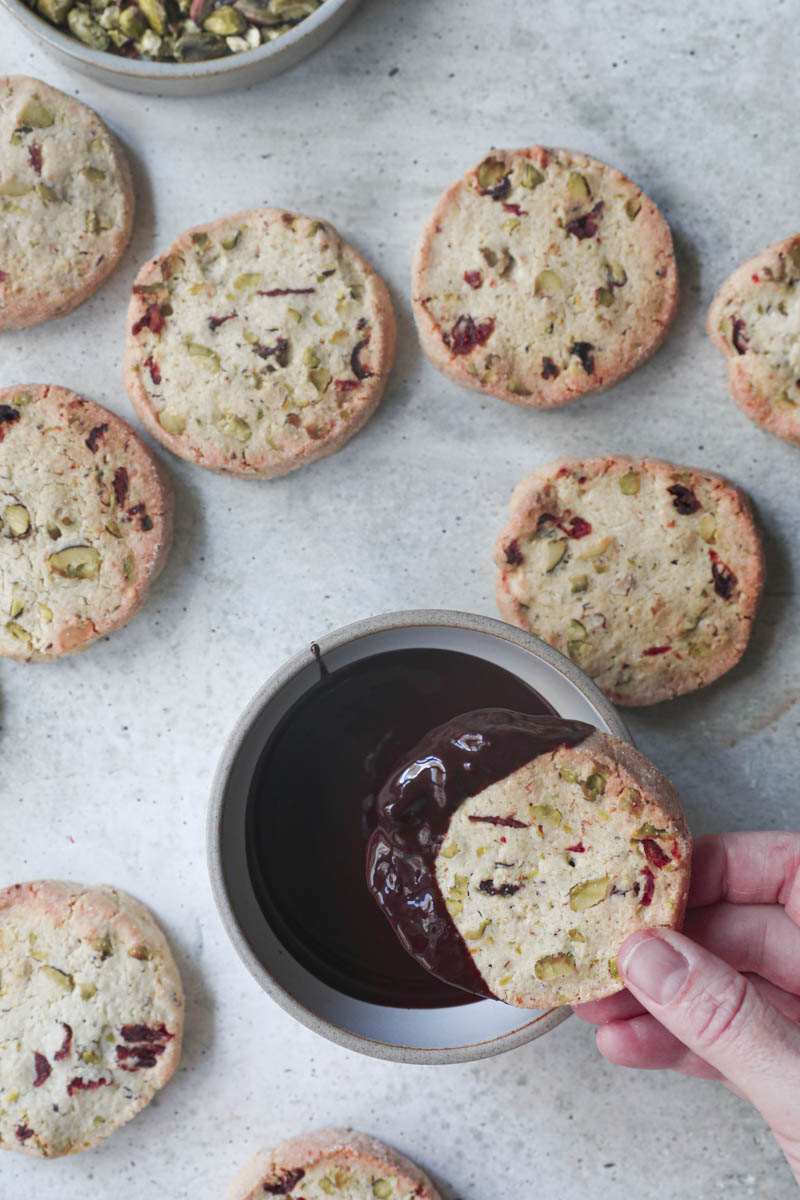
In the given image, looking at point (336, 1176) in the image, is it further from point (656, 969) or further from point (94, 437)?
point (94, 437)

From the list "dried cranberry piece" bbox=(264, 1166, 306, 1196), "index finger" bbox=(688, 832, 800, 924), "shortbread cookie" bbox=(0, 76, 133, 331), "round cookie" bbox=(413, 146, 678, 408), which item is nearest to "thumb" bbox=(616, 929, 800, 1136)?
"index finger" bbox=(688, 832, 800, 924)

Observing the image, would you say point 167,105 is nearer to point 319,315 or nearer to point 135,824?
point 319,315

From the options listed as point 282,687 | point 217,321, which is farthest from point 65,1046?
point 217,321

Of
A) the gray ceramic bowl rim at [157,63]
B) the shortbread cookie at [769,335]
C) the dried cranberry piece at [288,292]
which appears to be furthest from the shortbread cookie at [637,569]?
the gray ceramic bowl rim at [157,63]

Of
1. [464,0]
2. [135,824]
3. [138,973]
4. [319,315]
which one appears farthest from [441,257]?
[138,973]

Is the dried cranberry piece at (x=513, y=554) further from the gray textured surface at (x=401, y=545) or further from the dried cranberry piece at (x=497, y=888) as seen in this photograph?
the dried cranberry piece at (x=497, y=888)
